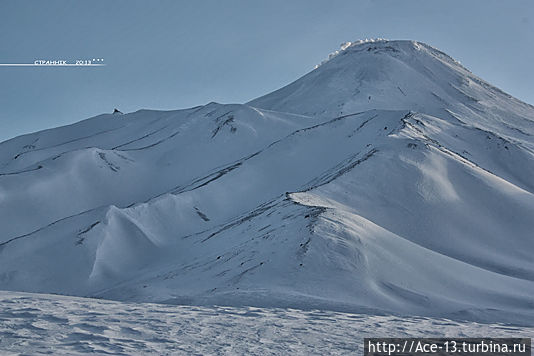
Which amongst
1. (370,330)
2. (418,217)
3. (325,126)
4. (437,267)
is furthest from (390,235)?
(325,126)

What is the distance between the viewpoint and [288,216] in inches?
778

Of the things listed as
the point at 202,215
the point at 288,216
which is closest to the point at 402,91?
the point at 202,215

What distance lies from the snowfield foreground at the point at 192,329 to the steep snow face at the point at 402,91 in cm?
3757

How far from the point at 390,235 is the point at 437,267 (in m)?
2.05

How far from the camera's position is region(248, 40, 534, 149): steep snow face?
169ft

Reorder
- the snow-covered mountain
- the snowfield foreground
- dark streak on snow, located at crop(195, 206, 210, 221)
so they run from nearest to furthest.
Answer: the snowfield foreground, the snow-covered mountain, dark streak on snow, located at crop(195, 206, 210, 221)

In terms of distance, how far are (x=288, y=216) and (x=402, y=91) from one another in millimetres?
41015

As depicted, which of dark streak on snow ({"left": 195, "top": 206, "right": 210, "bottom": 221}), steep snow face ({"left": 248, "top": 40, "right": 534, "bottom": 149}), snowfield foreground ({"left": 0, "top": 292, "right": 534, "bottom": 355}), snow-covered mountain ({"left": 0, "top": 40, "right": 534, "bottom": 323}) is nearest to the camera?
snowfield foreground ({"left": 0, "top": 292, "right": 534, "bottom": 355})

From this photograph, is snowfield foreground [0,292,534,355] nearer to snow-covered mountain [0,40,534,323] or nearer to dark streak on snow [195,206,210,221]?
snow-covered mountain [0,40,534,323]

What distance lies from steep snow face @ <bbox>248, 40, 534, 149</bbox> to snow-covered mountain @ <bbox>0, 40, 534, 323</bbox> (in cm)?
224

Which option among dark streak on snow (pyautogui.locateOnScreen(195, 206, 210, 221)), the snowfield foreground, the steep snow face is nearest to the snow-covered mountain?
dark streak on snow (pyautogui.locateOnScreen(195, 206, 210, 221))

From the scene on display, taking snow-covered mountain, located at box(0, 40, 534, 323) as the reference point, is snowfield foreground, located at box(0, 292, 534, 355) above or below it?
below

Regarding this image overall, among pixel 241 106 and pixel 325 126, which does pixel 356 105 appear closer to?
pixel 241 106

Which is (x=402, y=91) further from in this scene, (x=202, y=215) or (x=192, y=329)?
(x=192, y=329)
